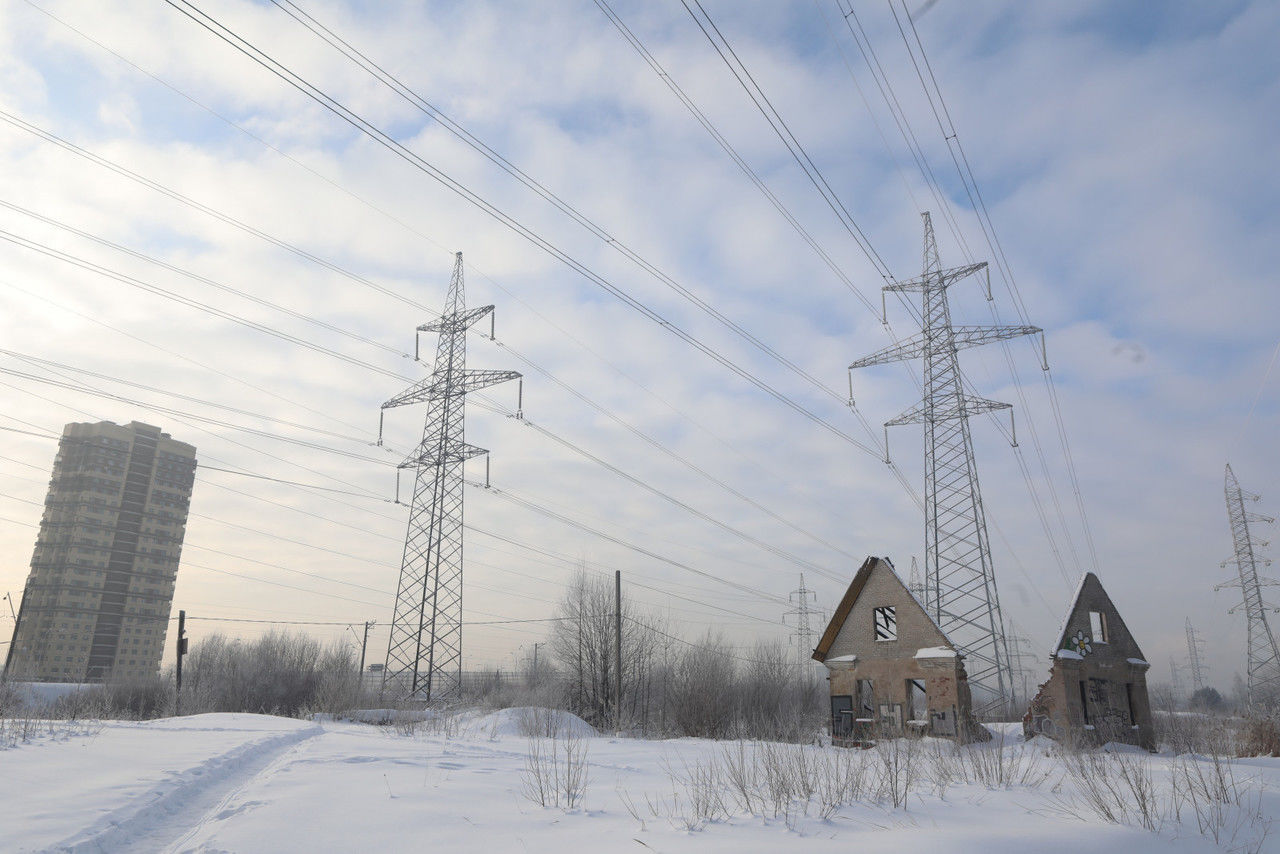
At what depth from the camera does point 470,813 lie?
870 centimetres

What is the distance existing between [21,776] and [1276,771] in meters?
26.5

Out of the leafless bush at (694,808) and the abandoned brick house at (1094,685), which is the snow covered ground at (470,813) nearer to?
the leafless bush at (694,808)

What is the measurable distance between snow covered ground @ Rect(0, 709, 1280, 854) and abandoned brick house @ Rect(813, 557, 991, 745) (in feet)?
47.2

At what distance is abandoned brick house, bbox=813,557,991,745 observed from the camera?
90.4ft

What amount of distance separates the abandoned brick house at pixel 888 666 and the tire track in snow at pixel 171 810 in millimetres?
21824

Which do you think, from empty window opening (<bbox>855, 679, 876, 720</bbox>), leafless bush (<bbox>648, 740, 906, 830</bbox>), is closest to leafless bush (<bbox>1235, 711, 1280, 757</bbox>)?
empty window opening (<bbox>855, 679, 876, 720</bbox>)

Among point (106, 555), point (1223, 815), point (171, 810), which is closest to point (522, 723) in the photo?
point (171, 810)

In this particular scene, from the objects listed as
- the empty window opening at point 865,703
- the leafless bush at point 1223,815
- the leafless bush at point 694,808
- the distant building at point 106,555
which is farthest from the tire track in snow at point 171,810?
the distant building at point 106,555

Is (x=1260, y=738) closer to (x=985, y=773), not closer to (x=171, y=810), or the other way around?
(x=985, y=773)

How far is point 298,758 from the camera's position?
13.7m

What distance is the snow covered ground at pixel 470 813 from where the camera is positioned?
721 cm

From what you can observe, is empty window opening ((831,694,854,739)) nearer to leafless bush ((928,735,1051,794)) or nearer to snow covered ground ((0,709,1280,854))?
leafless bush ((928,735,1051,794))

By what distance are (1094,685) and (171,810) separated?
106 feet

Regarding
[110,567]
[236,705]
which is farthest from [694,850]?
[110,567]
